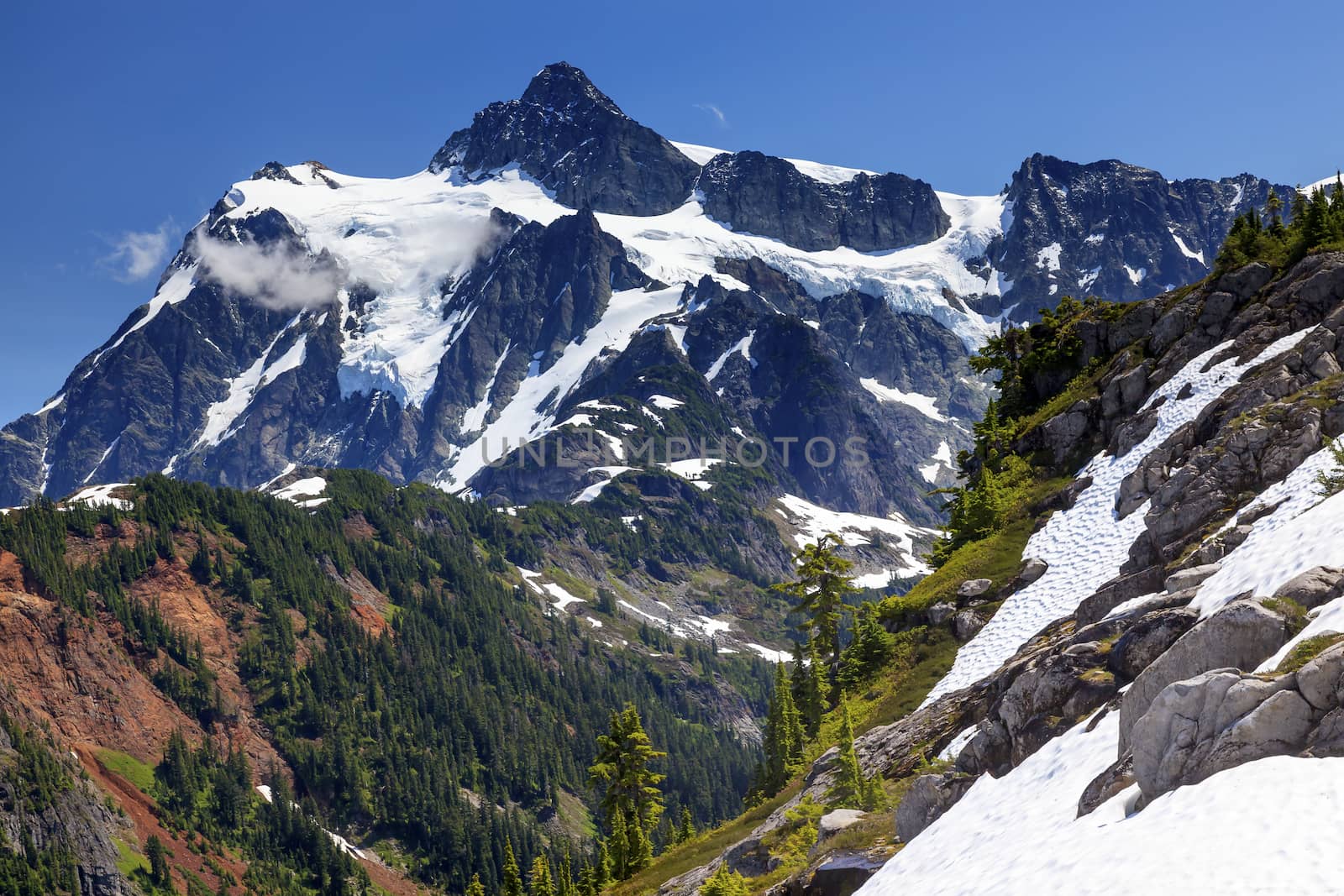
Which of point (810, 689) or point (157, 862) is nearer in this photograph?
point (810, 689)

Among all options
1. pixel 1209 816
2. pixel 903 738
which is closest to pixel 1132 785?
pixel 1209 816

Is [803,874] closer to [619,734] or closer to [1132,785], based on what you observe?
[1132,785]

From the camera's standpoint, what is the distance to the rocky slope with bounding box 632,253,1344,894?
18109 mm

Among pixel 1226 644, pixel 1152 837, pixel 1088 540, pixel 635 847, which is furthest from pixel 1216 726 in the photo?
pixel 635 847

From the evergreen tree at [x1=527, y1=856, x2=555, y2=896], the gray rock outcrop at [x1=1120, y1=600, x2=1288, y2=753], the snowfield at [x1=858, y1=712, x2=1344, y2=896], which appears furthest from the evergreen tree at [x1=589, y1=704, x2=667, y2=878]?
the gray rock outcrop at [x1=1120, y1=600, x2=1288, y2=753]

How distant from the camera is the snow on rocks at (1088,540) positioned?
39844 mm

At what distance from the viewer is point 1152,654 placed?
1016 inches

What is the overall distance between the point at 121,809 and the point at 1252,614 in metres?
185

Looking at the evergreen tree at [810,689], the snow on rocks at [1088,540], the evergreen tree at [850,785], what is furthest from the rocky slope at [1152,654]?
the evergreen tree at [810,689]

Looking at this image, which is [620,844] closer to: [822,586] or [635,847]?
[635,847]

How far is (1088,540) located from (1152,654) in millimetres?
17820

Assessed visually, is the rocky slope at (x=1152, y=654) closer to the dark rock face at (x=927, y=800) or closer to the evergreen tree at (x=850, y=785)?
the dark rock face at (x=927, y=800)

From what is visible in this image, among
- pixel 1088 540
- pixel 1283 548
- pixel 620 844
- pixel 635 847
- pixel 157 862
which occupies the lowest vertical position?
pixel 635 847

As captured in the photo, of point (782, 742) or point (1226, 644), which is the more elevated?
point (1226, 644)
